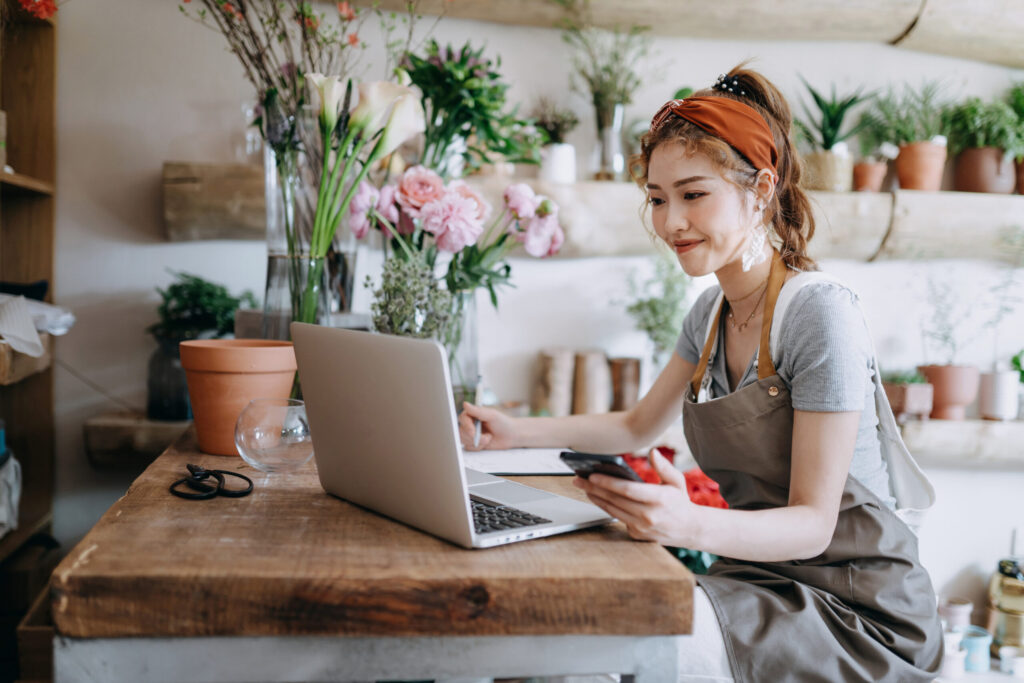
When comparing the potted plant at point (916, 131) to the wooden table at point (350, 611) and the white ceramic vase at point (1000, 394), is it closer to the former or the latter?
the white ceramic vase at point (1000, 394)

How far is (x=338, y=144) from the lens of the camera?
160 centimetres

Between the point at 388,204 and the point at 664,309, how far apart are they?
1.22 metres

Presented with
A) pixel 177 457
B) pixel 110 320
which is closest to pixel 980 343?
pixel 177 457

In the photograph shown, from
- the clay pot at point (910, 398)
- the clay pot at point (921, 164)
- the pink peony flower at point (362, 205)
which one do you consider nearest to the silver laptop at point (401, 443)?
the pink peony flower at point (362, 205)

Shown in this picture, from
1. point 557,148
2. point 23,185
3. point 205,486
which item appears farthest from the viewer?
point 557,148

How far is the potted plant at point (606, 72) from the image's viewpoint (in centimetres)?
248

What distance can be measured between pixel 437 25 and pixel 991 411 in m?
2.24

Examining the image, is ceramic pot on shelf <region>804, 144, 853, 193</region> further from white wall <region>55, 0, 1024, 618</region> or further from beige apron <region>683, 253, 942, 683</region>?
beige apron <region>683, 253, 942, 683</region>

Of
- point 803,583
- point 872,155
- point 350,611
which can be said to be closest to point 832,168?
point 872,155

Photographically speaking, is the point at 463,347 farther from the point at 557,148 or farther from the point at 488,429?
the point at 557,148

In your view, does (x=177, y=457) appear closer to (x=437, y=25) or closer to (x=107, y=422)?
(x=107, y=422)

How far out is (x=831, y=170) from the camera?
8.36 ft

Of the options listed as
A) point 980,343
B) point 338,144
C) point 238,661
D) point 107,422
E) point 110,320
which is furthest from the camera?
point 980,343

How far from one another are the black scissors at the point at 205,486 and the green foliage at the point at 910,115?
2.45m
